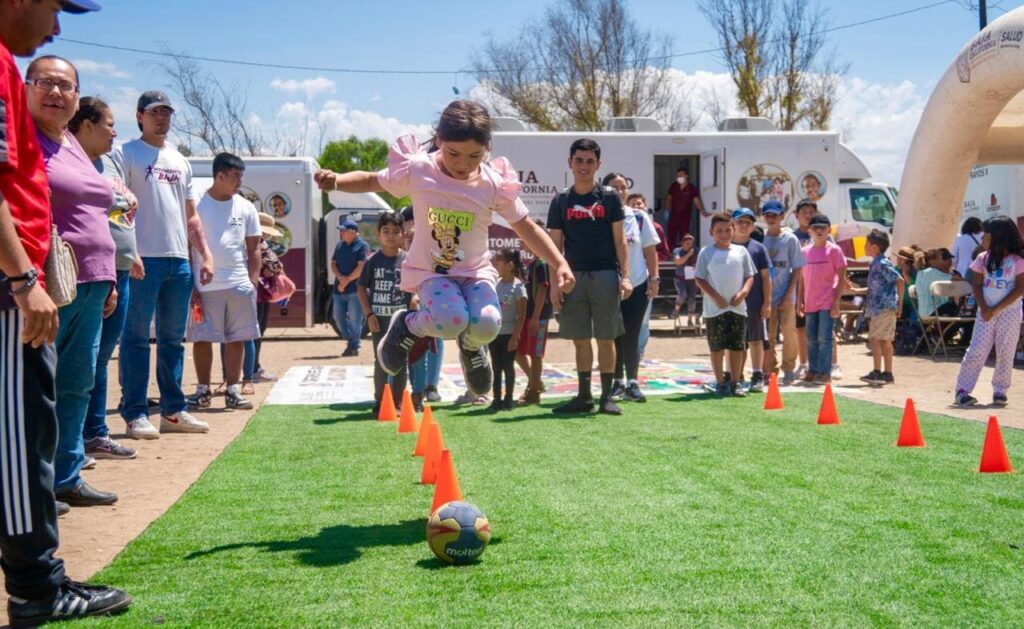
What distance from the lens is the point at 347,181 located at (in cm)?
539

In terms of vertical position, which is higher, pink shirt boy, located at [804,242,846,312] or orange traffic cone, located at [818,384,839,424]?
pink shirt boy, located at [804,242,846,312]

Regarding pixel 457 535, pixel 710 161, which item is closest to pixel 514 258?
pixel 457 535

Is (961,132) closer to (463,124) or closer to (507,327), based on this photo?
(507,327)

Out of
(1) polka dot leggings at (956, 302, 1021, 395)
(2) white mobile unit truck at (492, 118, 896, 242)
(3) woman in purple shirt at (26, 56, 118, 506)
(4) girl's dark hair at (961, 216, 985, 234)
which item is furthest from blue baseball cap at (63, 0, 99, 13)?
(2) white mobile unit truck at (492, 118, 896, 242)

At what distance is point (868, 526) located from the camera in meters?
4.71

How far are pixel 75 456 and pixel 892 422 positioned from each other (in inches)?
243

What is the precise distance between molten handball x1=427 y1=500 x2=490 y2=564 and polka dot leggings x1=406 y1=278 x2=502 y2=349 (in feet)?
5.23

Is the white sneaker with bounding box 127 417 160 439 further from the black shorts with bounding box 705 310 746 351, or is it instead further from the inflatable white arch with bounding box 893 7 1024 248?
the inflatable white arch with bounding box 893 7 1024 248

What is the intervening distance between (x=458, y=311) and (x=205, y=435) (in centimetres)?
363

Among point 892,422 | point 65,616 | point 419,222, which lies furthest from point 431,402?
point 65,616

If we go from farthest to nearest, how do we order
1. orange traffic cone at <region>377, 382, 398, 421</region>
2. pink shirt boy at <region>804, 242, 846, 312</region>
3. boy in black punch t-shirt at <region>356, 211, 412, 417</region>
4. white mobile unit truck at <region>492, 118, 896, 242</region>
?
white mobile unit truck at <region>492, 118, 896, 242</region> < pink shirt boy at <region>804, 242, 846, 312</region> < boy in black punch t-shirt at <region>356, 211, 412, 417</region> < orange traffic cone at <region>377, 382, 398, 421</region>

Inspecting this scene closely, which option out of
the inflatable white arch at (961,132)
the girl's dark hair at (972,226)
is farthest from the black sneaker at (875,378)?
the girl's dark hair at (972,226)

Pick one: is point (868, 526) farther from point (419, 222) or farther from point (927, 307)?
point (927, 307)

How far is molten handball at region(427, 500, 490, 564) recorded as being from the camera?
4.14m
